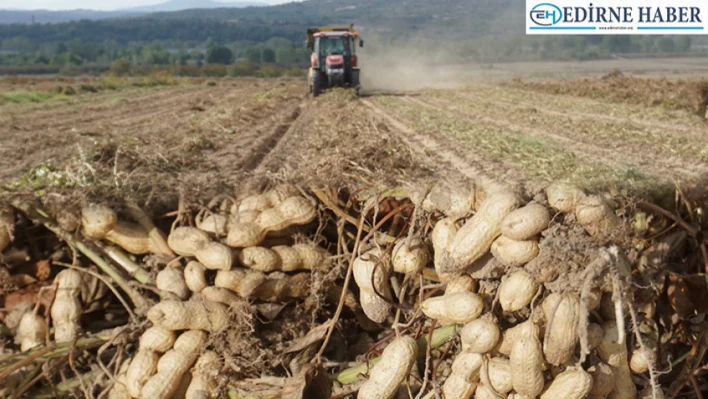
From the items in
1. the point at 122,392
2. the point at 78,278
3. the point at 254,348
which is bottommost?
the point at 122,392

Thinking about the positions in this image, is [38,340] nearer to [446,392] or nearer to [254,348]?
[254,348]

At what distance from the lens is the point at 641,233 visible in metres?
2.85

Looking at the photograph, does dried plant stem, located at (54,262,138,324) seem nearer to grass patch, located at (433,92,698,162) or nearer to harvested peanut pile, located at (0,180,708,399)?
harvested peanut pile, located at (0,180,708,399)

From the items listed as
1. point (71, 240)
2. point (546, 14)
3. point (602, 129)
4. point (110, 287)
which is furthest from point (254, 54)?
point (110, 287)

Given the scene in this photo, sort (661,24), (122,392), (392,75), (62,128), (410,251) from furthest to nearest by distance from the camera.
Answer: (392,75) < (661,24) < (62,128) < (122,392) < (410,251)

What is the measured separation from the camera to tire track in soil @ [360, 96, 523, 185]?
704 centimetres

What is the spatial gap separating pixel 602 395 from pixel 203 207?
197cm

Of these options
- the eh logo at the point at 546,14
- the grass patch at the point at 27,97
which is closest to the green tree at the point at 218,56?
the grass patch at the point at 27,97

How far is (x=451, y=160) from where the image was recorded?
8.12m

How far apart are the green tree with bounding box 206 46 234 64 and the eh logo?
6235cm

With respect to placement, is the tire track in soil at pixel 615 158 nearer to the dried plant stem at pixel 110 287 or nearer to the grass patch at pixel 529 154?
the grass patch at pixel 529 154

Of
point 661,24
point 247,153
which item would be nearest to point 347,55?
point 661,24

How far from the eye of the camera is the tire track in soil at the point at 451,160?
23.1 ft

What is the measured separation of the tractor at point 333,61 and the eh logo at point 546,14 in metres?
6.35
